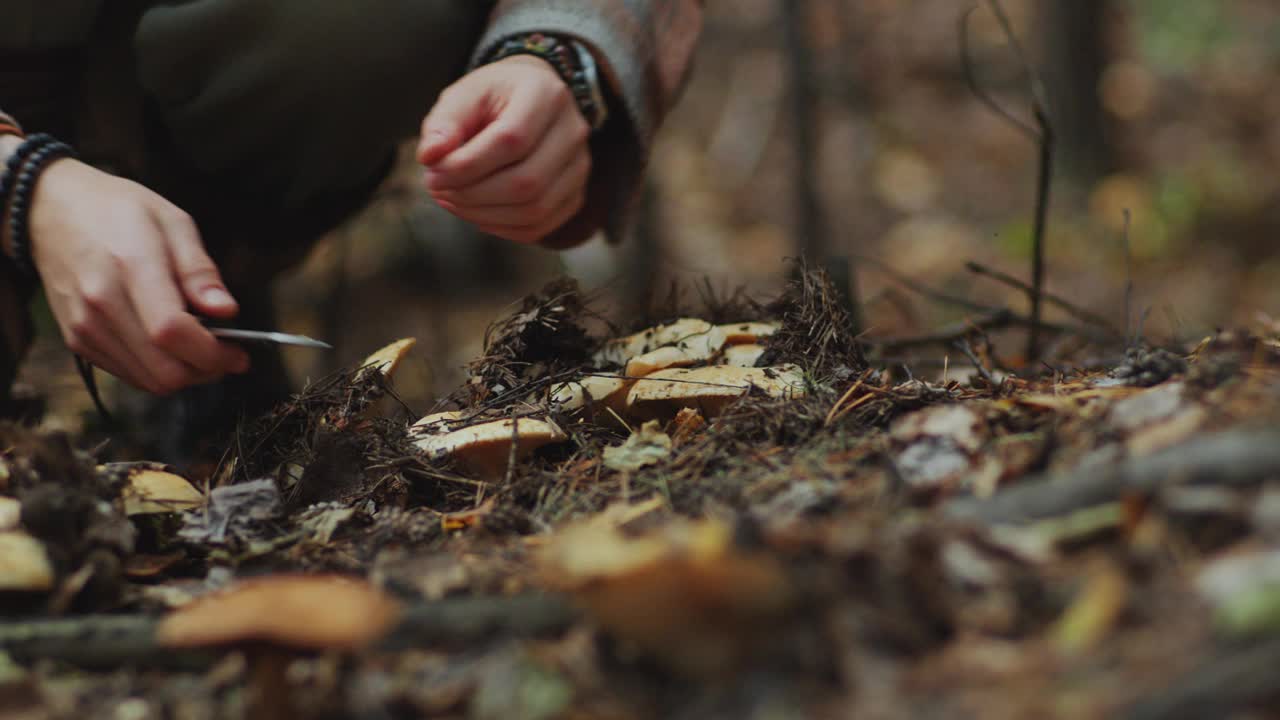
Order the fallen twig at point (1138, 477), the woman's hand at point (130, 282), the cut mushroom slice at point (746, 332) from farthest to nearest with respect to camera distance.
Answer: the cut mushroom slice at point (746, 332)
the woman's hand at point (130, 282)
the fallen twig at point (1138, 477)

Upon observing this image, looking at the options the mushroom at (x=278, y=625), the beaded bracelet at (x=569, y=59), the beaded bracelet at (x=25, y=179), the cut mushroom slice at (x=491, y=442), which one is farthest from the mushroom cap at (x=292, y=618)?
the beaded bracelet at (x=569, y=59)

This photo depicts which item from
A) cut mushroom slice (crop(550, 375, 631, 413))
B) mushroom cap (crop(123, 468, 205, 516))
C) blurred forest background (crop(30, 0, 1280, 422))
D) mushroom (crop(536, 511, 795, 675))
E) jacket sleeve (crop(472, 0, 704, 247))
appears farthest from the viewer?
blurred forest background (crop(30, 0, 1280, 422))

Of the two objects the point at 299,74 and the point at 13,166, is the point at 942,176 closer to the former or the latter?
the point at 299,74

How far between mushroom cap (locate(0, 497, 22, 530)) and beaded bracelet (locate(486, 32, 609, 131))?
0.99 metres

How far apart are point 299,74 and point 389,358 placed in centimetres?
91

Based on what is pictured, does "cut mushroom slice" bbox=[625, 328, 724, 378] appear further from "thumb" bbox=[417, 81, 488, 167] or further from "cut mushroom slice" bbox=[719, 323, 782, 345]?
"thumb" bbox=[417, 81, 488, 167]

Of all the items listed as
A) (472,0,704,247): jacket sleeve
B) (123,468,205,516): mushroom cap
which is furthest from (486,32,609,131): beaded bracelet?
(123,468,205,516): mushroom cap

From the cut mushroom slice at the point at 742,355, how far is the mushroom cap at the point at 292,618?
30.7 inches

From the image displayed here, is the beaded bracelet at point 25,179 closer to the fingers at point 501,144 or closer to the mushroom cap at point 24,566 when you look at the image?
the fingers at point 501,144

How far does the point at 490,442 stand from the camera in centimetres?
117

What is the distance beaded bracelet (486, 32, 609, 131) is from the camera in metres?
1.61

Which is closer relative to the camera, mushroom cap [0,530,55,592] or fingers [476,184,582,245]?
mushroom cap [0,530,55,592]

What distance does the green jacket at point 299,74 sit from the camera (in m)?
1.74

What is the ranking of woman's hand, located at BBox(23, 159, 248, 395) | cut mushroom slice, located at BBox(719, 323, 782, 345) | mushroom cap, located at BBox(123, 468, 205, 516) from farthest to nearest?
cut mushroom slice, located at BBox(719, 323, 782, 345)
woman's hand, located at BBox(23, 159, 248, 395)
mushroom cap, located at BBox(123, 468, 205, 516)
